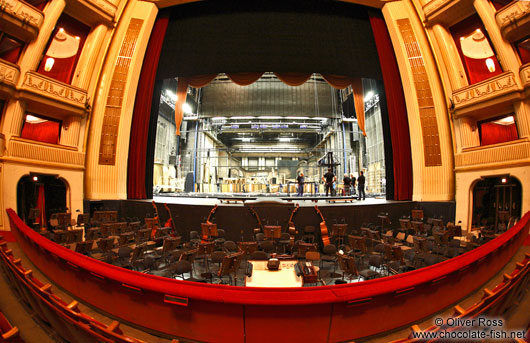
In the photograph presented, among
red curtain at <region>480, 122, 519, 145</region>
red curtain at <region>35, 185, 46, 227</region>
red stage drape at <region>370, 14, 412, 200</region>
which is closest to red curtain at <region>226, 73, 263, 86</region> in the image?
red stage drape at <region>370, 14, 412, 200</region>

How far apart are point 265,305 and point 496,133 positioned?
43.7 ft

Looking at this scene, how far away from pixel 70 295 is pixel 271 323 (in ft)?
12.9

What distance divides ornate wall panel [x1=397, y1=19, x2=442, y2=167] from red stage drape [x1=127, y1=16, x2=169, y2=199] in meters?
12.7

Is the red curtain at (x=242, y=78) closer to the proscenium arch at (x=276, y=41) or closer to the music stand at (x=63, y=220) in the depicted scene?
the proscenium arch at (x=276, y=41)

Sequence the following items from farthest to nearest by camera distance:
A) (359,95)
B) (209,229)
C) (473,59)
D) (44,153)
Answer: (359,95)
(473,59)
(44,153)
(209,229)

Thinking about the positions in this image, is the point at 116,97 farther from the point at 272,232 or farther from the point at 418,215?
the point at 418,215

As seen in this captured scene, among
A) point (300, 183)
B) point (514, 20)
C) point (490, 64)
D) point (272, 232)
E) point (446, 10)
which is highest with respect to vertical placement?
point (446, 10)

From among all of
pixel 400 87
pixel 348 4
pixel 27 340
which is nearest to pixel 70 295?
pixel 27 340

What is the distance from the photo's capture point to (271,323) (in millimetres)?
2475

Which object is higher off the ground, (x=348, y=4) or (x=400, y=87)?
(x=348, y=4)

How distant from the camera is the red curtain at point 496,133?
9727mm

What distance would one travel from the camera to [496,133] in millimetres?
9938

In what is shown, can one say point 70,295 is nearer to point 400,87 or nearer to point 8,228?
point 8,228

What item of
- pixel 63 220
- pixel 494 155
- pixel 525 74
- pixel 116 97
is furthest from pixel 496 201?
pixel 116 97
